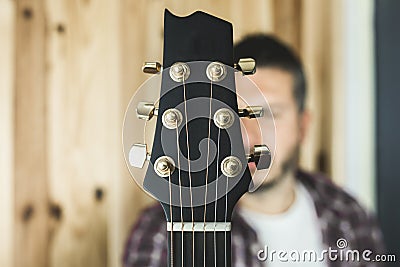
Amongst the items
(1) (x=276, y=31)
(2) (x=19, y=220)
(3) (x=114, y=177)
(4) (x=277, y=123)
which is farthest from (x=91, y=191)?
(1) (x=276, y=31)

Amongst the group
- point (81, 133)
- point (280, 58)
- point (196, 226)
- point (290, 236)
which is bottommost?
point (290, 236)

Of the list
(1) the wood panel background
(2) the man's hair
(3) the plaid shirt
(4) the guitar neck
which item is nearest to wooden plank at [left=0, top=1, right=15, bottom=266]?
(1) the wood panel background

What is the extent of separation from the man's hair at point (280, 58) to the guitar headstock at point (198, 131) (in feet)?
2.14

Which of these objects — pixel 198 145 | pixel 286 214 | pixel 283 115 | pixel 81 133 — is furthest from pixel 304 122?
pixel 198 145

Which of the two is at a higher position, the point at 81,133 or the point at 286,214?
the point at 81,133

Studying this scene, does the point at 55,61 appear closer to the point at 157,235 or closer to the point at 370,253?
the point at 157,235

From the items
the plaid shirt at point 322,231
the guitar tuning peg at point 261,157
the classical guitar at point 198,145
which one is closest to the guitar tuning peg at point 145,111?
the classical guitar at point 198,145

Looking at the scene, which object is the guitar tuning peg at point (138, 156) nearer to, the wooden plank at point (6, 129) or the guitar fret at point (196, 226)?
the guitar fret at point (196, 226)

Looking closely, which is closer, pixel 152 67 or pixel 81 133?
pixel 152 67

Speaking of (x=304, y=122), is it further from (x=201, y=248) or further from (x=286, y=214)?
(x=201, y=248)

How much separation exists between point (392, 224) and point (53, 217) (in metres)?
0.72

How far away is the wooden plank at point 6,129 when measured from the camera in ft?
4.53

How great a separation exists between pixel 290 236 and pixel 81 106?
52 cm

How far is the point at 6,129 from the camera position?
139 centimetres
